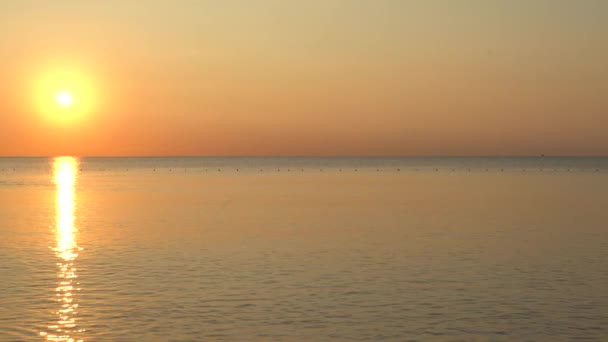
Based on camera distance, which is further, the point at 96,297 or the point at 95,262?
the point at 95,262

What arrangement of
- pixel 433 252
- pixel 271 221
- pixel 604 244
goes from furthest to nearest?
1. pixel 271 221
2. pixel 604 244
3. pixel 433 252

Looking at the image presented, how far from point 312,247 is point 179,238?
27.9ft

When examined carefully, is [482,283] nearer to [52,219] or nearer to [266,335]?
[266,335]

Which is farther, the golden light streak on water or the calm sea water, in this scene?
the calm sea water

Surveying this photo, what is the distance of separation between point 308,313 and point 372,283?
5476 mm

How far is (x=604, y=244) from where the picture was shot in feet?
130

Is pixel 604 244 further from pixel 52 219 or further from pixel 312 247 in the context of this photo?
pixel 52 219

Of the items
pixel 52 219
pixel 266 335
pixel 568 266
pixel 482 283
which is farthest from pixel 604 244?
pixel 52 219

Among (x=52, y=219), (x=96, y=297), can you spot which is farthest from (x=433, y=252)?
(x=52, y=219)

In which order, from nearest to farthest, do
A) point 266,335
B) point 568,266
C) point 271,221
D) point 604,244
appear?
point 266,335
point 568,266
point 604,244
point 271,221

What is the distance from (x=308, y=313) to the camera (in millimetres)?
22969

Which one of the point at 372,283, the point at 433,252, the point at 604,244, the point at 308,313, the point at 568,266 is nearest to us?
A: the point at 308,313

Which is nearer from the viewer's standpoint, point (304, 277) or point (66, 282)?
point (66, 282)

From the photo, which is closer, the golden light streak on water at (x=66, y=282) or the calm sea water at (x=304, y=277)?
the golden light streak on water at (x=66, y=282)
